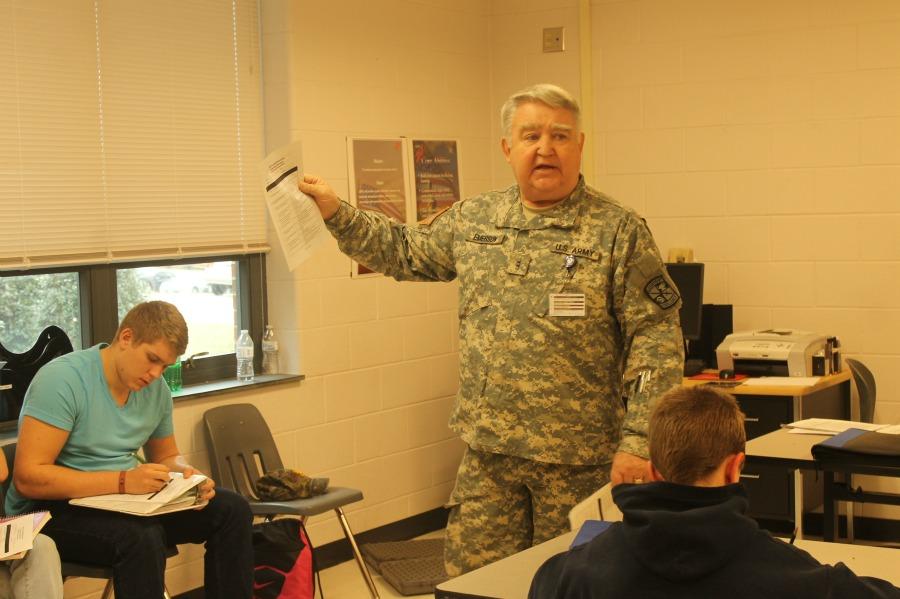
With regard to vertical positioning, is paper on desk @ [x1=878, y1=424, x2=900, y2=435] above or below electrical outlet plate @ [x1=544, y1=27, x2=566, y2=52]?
below

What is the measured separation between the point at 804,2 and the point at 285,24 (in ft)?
7.59

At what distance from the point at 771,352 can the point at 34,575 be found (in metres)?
3.07

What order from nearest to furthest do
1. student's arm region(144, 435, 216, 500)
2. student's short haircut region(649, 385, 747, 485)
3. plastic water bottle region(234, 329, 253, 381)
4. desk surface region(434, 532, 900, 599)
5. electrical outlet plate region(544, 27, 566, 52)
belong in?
1. student's short haircut region(649, 385, 747, 485)
2. desk surface region(434, 532, 900, 599)
3. student's arm region(144, 435, 216, 500)
4. plastic water bottle region(234, 329, 253, 381)
5. electrical outlet plate region(544, 27, 566, 52)

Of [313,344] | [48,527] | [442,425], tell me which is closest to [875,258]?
[442,425]

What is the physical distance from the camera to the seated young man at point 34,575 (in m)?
2.90

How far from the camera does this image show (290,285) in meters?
4.55

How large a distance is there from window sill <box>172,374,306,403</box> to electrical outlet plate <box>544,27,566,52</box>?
6.91ft

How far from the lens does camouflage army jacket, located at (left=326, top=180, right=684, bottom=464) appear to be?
2.58 meters

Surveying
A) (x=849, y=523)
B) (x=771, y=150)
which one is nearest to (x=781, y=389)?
(x=849, y=523)

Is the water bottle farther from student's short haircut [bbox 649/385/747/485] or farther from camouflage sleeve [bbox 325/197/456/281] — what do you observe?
student's short haircut [bbox 649/385/747/485]

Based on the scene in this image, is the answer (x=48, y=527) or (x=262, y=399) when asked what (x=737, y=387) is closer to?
(x=262, y=399)

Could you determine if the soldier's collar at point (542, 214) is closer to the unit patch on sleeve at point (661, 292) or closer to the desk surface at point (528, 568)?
the unit patch on sleeve at point (661, 292)

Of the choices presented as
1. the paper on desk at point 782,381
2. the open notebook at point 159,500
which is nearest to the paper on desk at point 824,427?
the paper on desk at point 782,381

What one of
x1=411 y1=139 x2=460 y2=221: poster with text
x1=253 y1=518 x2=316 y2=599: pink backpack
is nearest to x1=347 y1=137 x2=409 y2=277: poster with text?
x1=411 y1=139 x2=460 y2=221: poster with text
